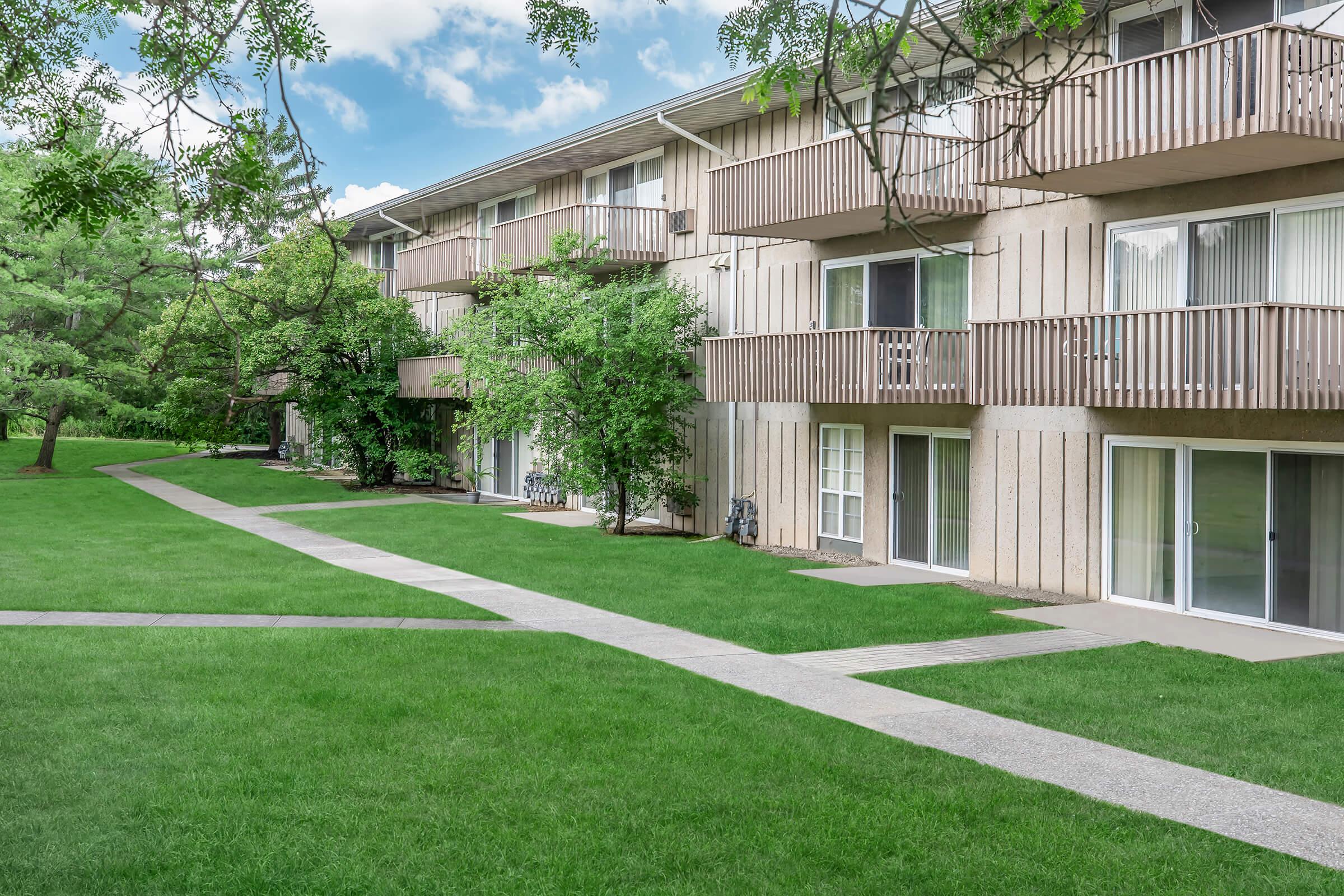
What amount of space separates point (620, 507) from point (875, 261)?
660cm

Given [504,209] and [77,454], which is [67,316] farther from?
[504,209]

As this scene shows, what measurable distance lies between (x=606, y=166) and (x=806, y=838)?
20.8 meters

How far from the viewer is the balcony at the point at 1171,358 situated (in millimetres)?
11328

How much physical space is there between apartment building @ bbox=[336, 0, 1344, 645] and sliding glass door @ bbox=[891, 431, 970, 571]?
43 mm

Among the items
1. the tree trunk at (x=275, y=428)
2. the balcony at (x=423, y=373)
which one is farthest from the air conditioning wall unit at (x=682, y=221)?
the tree trunk at (x=275, y=428)

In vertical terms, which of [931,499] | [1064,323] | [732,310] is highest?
[732,310]

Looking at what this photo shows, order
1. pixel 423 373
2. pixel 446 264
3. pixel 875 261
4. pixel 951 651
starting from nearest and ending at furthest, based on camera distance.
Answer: pixel 951 651 < pixel 875 261 < pixel 446 264 < pixel 423 373

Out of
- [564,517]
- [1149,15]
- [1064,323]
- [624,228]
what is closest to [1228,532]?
[1064,323]

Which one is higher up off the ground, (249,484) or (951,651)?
(249,484)

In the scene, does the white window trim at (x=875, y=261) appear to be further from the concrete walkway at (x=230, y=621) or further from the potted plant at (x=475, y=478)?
the potted plant at (x=475, y=478)

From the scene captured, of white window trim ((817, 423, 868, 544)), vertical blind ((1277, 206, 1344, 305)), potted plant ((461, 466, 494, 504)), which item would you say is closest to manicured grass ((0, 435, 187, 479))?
potted plant ((461, 466, 494, 504))

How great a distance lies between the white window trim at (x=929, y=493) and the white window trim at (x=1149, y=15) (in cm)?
531

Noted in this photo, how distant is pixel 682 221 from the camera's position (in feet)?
73.9

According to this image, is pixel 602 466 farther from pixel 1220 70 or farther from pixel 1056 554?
pixel 1220 70
